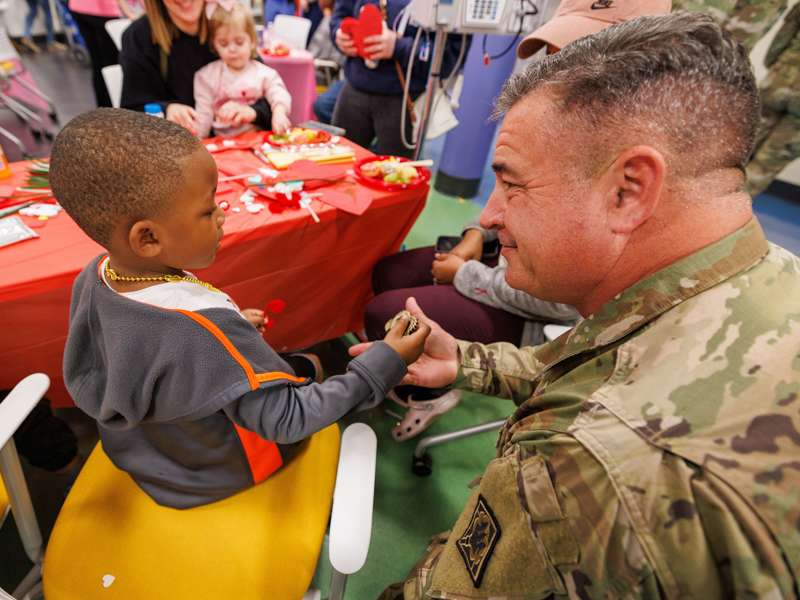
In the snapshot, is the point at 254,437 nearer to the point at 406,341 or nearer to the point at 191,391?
the point at 191,391

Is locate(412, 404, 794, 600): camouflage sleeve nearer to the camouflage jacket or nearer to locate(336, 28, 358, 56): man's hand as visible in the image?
the camouflage jacket

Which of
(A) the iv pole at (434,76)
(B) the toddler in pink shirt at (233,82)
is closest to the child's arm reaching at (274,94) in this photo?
(B) the toddler in pink shirt at (233,82)

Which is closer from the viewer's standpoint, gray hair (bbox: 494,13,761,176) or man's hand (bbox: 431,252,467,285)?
gray hair (bbox: 494,13,761,176)

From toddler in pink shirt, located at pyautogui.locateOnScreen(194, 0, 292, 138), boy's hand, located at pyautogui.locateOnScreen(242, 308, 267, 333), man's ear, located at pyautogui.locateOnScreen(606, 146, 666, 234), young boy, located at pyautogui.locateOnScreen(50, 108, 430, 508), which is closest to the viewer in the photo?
man's ear, located at pyautogui.locateOnScreen(606, 146, 666, 234)

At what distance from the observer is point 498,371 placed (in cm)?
108

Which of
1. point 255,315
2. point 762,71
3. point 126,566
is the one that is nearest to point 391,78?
point 255,315

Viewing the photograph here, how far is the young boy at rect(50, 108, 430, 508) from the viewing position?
64cm

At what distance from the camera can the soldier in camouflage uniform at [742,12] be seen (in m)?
1.83

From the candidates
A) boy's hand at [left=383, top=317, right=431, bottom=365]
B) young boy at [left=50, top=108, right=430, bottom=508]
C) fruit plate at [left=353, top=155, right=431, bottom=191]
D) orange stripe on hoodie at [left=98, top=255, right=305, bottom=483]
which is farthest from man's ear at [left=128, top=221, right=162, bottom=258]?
fruit plate at [left=353, top=155, right=431, bottom=191]

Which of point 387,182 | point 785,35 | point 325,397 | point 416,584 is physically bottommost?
point 416,584

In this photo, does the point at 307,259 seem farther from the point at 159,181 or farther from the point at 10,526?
the point at 10,526

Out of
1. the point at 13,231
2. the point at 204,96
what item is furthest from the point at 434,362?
the point at 204,96

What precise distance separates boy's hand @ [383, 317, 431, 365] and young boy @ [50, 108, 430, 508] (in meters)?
0.12

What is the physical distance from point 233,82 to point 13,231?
1.39 m
